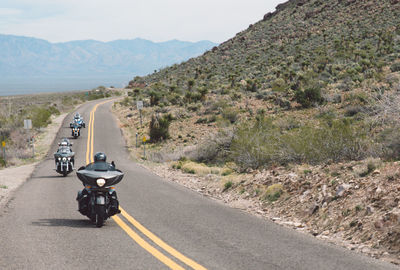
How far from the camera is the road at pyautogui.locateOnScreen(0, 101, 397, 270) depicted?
593 centimetres

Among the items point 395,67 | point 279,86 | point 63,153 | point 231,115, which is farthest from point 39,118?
point 395,67

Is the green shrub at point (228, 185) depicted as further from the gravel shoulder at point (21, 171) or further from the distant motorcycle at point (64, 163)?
the distant motorcycle at point (64, 163)

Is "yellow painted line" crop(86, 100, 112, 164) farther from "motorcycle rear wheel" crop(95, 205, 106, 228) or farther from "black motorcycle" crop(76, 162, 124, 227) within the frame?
"motorcycle rear wheel" crop(95, 205, 106, 228)

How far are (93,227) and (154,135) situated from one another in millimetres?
23841

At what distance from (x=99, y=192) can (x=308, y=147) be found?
7120 millimetres

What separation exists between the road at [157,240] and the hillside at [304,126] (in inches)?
35.8

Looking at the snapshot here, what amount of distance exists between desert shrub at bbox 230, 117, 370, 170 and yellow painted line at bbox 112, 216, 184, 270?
250 inches

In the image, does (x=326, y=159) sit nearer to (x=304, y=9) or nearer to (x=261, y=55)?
(x=261, y=55)

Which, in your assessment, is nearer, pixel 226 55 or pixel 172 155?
pixel 172 155

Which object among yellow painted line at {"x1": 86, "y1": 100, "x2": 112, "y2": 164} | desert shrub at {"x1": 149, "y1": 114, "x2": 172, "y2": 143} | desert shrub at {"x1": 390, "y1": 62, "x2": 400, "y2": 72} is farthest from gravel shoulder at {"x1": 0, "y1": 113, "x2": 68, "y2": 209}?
desert shrub at {"x1": 390, "y1": 62, "x2": 400, "y2": 72}

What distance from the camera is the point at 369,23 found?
5500cm

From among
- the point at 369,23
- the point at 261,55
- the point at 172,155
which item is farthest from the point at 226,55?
the point at 172,155

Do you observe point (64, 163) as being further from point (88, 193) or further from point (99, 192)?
point (99, 192)

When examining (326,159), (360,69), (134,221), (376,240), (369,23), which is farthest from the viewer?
(369,23)
